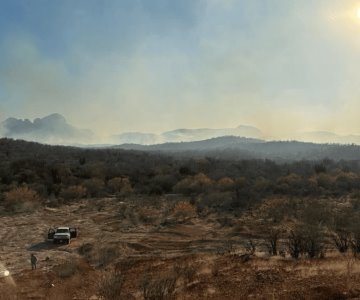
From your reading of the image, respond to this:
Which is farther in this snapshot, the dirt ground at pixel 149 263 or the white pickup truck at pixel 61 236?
the white pickup truck at pixel 61 236

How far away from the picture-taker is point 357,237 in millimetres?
25016

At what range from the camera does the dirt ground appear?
15883 mm

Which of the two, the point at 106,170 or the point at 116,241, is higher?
the point at 106,170

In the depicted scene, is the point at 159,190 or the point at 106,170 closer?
the point at 159,190

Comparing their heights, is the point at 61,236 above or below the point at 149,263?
above

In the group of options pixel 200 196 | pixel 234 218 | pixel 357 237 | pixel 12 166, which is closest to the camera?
pixel 357 237

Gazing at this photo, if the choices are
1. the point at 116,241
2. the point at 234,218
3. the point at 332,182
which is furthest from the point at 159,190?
the point at 116,241

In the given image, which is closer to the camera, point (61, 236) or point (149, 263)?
point (149, 263)

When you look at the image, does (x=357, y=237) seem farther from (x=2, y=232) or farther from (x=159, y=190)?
(x=159, y=190)

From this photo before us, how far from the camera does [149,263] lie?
2536 cm

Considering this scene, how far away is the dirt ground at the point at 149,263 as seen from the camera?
52.1 ft

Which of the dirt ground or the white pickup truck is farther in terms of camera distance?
the white pickup truck

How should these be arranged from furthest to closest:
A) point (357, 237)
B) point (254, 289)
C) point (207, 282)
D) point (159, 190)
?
1. point (159, 190)
2. point (357, 237)
3. point (207, 282)
4. point (254, 289)

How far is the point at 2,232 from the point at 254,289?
2493cm
